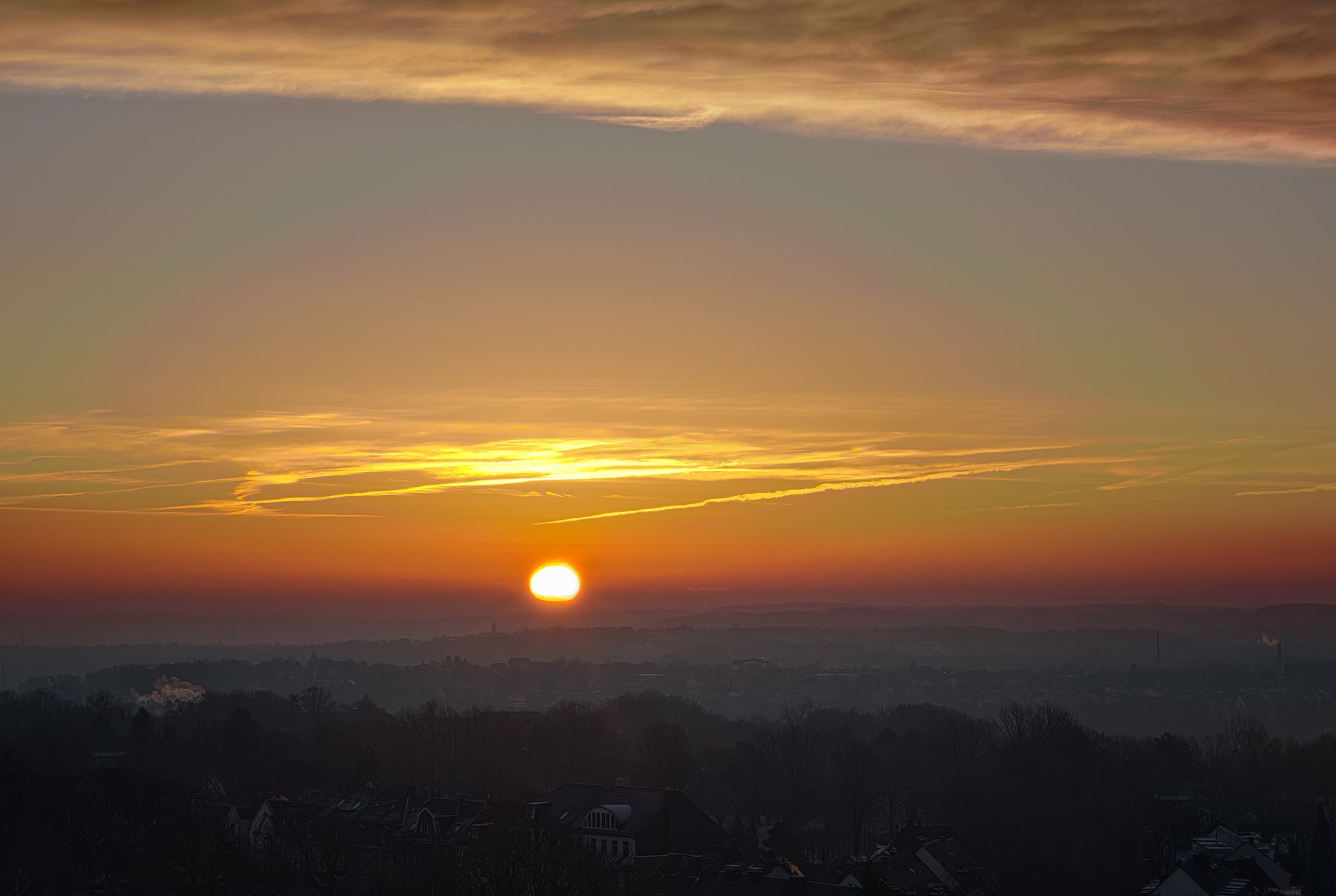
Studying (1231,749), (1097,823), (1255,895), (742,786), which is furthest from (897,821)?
(1255,895)

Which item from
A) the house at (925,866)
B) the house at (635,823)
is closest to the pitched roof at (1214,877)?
the house at (925,866)

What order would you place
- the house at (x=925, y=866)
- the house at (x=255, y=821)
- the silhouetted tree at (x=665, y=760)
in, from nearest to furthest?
1. the house at (x=925, y=866)
2. the house at (x=255, y=821)
3. the silhouetted tree at (x=665, y=760)

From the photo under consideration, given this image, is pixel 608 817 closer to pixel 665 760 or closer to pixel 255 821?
pixel 255 821

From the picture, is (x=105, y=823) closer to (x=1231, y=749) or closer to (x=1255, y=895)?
(x=1255, y=895)

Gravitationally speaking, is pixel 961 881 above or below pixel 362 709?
below

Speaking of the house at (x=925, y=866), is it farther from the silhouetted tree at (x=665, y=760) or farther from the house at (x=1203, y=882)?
the silhouetted tree at (x=665, y=760)
